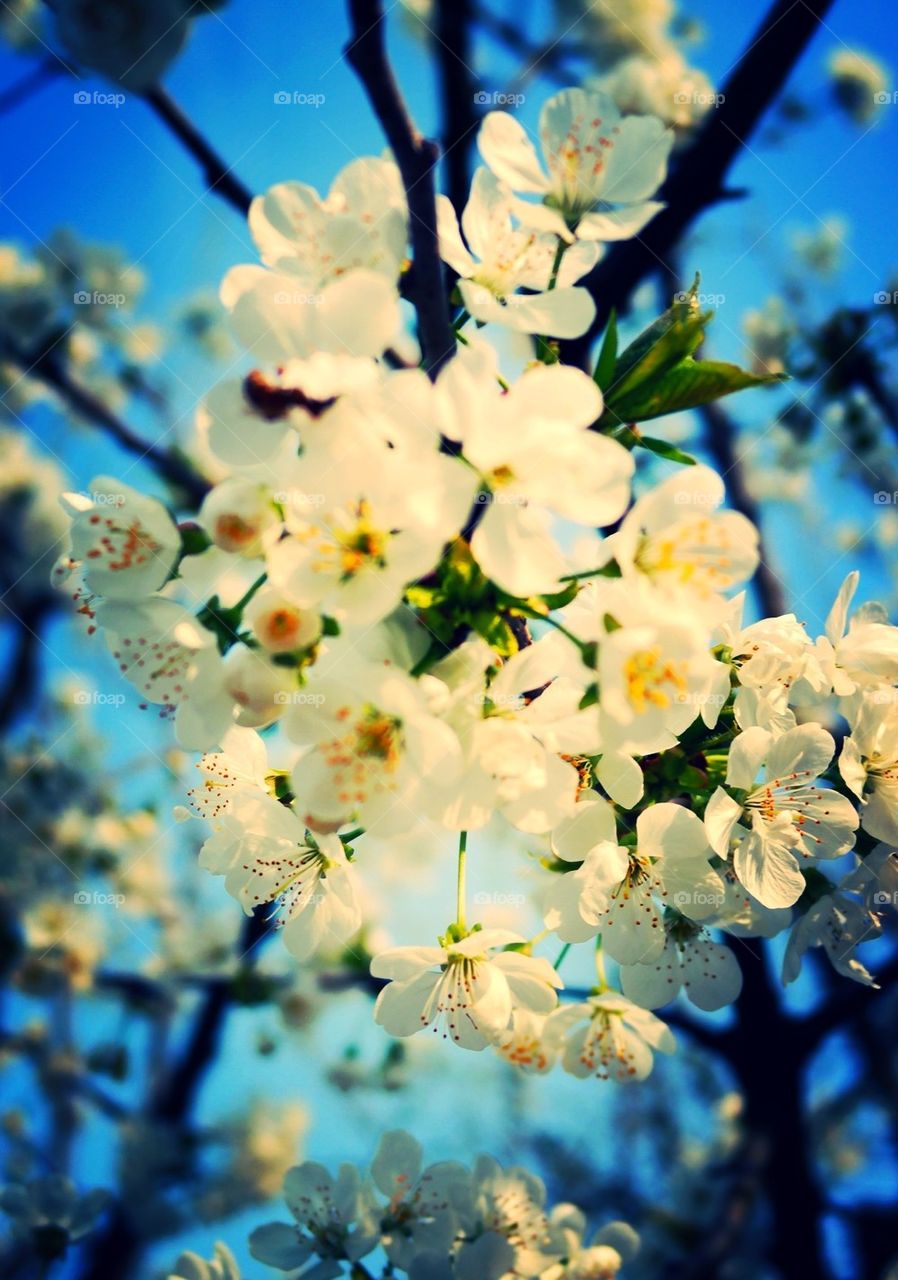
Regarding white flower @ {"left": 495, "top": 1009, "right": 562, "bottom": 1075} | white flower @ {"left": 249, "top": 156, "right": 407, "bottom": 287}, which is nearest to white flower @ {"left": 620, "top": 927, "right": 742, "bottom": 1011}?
white flower @ {"left": 495, "top": 1009, "right": 562, "bottom": 1075}

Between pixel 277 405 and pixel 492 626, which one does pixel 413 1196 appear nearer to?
pixel 492 626

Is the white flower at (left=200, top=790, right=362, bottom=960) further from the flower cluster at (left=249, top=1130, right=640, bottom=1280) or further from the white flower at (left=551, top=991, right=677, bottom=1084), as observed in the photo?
the flower cluster at (left=249, top=1130, right=640, bottom=1280)

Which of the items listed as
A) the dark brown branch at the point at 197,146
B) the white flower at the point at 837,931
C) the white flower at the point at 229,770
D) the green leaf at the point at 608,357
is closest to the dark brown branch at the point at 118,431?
the dark brown branch at the point at 197,146

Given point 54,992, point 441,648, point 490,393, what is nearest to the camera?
point 490,393

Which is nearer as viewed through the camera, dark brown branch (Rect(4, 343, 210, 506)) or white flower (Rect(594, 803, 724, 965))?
white flower (Rect(594, 803, 724, 965))

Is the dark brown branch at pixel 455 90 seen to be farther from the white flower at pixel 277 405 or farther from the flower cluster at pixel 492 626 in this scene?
the white flower at pixel 277 405

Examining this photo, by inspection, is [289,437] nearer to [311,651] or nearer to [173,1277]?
[311,651]

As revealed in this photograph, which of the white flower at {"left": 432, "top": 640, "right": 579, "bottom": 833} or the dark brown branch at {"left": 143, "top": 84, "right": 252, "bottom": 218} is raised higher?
the dark brown branch at {"left": 143, "top": 84, "right": 252, "bottom": 218}

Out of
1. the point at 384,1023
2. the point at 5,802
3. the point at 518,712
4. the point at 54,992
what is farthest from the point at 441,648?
the point at 5,802
